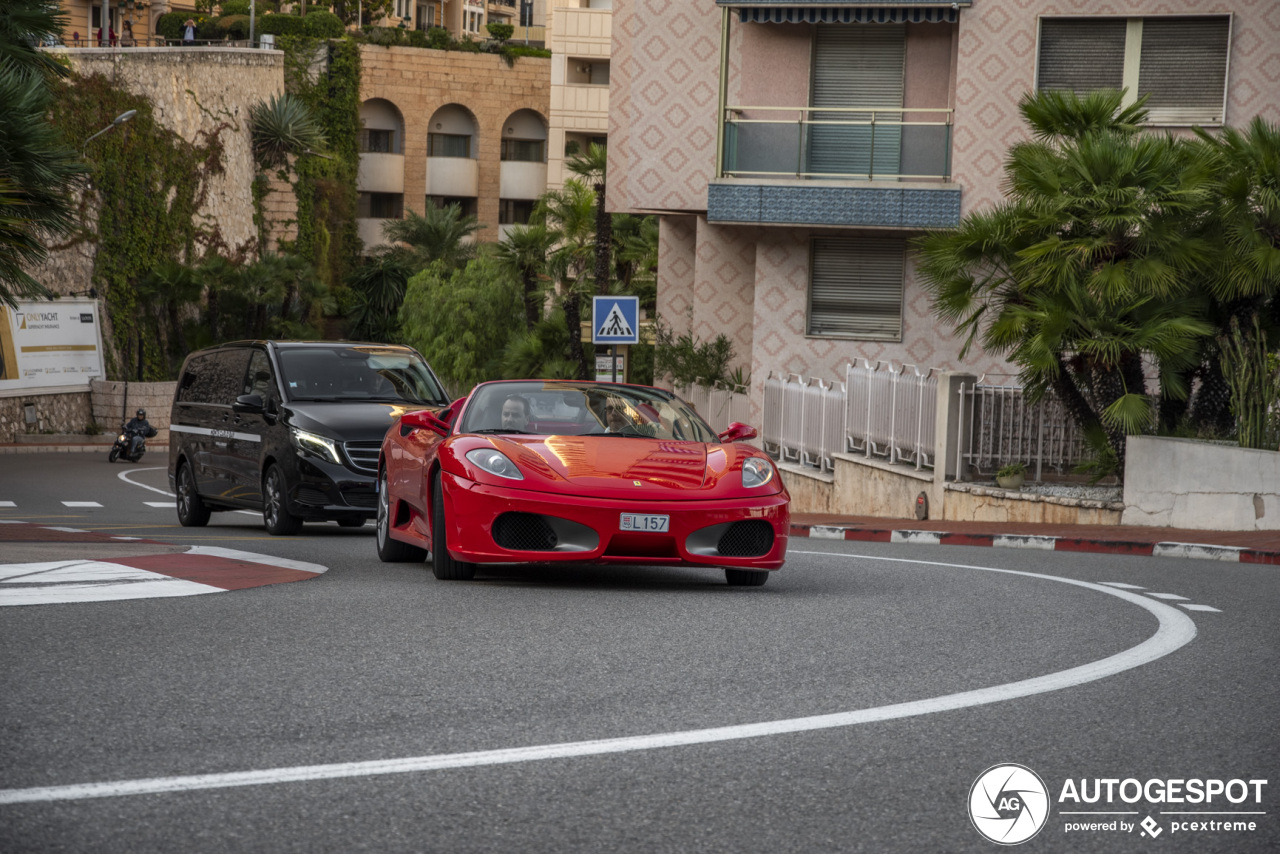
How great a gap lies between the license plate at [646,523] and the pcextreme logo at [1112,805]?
4401 mm

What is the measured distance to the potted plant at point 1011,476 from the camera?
1855 cm

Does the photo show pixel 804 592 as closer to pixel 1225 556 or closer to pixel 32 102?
pixel 1225 556

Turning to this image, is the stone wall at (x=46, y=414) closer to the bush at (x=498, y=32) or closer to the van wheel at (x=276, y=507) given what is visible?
the van wheel at (x=276, y=507)

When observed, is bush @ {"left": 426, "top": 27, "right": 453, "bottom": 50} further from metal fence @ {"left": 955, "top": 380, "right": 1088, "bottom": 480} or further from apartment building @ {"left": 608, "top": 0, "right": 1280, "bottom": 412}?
metal fence @ {"left": 955, "top": 380, "right": 1088, "bottom": 480}

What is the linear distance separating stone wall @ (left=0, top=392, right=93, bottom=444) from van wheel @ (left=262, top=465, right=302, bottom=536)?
36.4 metres

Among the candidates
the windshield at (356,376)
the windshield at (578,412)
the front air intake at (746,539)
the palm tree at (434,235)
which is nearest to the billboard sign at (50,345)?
the palm tree at (434,235)

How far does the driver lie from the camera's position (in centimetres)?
1036

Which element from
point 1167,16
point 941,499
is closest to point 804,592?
point 941,499

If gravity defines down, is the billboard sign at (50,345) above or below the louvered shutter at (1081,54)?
below

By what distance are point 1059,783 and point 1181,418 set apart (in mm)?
13985

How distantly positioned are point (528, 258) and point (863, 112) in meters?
31.4

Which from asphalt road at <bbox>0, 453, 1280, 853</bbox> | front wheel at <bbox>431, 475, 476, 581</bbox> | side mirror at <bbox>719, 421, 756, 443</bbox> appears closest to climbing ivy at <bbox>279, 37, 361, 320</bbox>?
side mirror at <bbox>719, 421, 756, 443</bbox>

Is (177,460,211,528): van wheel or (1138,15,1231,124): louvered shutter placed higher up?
(1138,15,1231,124): louvered shutter

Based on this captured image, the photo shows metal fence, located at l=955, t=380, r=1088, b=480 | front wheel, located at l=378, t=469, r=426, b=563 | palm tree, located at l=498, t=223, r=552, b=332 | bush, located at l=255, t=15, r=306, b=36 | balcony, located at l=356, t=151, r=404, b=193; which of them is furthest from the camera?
balcony, located at l=356, t=151, r=404, b=193
